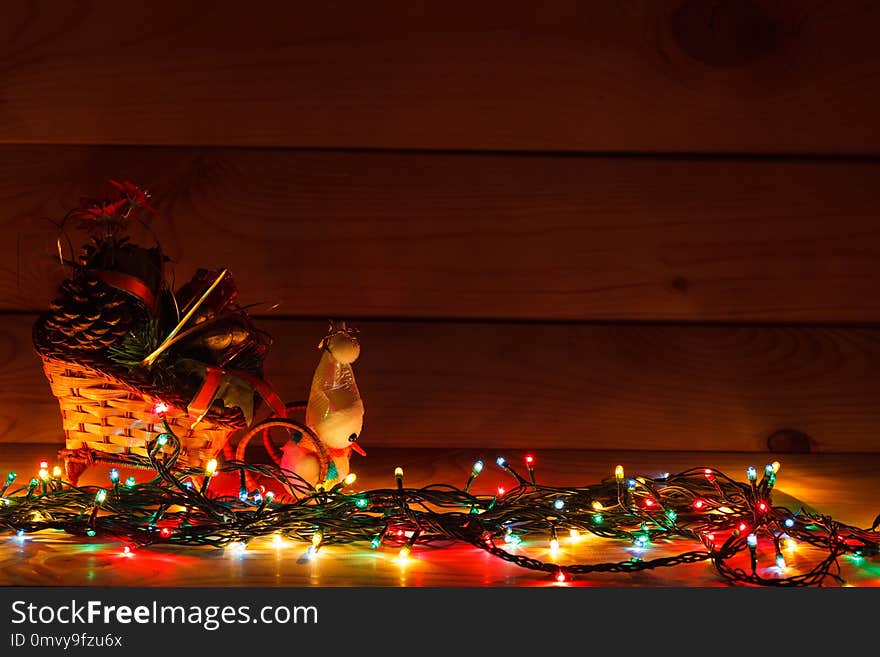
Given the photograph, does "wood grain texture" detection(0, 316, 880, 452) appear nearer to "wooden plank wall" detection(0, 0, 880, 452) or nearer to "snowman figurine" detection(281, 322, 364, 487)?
"wooden plank wall" detection(0, 0, 880, 452)

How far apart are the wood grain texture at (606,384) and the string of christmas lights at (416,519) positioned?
29cm

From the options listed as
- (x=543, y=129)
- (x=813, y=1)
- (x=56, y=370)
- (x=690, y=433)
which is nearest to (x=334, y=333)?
(x=56, y=370)

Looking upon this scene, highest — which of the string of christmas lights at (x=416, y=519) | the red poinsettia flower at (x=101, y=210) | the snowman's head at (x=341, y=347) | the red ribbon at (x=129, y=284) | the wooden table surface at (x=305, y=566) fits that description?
the red poinsettia flower at (x=101, y=210)

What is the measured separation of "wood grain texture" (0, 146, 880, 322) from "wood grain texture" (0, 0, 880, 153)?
0.11 feet

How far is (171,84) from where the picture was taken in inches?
47.6

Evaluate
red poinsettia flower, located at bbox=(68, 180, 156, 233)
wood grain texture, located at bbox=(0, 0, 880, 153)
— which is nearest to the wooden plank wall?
wood grain texture, located at bbox=(0, 0, 880, 153)

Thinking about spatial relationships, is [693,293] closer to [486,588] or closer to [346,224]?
[346,224]

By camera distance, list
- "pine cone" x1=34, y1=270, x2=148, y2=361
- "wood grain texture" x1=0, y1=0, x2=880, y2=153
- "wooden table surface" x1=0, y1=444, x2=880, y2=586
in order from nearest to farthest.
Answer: "wooden table surface" x1=0, y1=444, x2=880, y2=586
"pine cone" x1=34, y1=270, x2=148, y2=361
"wood grain texture" x1=0, y1=0, x2=880, y2=153

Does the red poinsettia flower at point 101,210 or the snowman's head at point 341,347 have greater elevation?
the red poinsettia flower at point 101,210

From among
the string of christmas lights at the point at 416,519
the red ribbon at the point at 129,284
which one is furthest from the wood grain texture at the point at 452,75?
the string of christmas lights at the point at 416,519

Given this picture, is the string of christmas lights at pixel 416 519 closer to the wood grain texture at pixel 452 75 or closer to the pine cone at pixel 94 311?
the pine cone at pixel 94 311

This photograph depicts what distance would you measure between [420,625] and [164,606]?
7.7 inches

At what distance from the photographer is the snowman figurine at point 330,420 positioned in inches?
37.2

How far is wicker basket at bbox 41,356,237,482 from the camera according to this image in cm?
93
